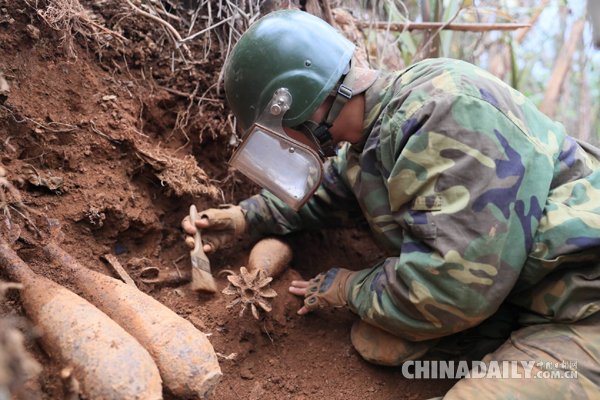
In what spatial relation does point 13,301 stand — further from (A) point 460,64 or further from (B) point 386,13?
(B) point 386,13

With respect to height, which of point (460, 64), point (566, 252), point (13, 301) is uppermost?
point (460, 64)

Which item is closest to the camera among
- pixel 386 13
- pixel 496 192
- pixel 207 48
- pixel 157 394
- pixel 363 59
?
pixel 157 394

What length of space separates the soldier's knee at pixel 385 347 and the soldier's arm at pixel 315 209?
0.67 meters

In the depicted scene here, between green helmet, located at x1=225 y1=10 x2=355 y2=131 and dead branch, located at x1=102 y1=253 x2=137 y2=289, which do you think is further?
dead branch, located at x1=102 y1=253 x2=137 y2=289

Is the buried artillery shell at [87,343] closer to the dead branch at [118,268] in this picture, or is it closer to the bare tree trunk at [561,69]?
the dead branch at [118,268]

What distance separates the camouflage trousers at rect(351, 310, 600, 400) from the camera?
1407 mm

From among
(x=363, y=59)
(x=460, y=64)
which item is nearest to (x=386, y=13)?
(x=363, y=59)

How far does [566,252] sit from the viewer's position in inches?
56.7

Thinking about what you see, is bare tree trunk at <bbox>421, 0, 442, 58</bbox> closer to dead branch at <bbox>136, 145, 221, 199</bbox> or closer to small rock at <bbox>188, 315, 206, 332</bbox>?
dead branch at <bbox>136, 145, 221, 199</bbox>

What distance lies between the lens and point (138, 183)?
2.14 meters

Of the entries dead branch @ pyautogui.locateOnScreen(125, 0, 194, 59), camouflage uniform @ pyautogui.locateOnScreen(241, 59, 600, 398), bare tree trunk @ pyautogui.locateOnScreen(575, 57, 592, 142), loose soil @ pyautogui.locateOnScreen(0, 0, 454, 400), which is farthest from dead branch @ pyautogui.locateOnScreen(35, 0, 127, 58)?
bare tree trunk @ pyautogui.locateOnScreen(575, 57, 592, 142)

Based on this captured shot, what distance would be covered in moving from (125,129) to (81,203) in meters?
0.42

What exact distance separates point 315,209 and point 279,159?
1.70 feet

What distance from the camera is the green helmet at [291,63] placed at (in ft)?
5.63
